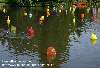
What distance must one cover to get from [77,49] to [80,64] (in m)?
5.81

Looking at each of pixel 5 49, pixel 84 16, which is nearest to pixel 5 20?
pixel 84 16

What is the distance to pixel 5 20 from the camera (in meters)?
56.3

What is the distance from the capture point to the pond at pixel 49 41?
3155cm

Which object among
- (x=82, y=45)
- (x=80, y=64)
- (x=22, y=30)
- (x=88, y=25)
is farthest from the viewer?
(x=88, y=25)

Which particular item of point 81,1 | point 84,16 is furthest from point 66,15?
point 81,1

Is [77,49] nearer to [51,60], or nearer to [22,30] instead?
[51,60]

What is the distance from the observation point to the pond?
31.5m

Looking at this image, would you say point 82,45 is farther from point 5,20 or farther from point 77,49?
point 5,20

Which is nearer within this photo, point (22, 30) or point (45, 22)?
point (22, 30)

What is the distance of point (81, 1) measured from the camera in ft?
265

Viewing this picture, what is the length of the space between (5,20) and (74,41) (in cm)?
1858

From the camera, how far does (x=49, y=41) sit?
40.8 m

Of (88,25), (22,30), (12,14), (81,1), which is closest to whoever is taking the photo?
(22,30)

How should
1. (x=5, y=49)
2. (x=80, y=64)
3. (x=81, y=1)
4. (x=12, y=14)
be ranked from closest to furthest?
(x=80, y=64)
(x=5, y=49)
(x=12, y=14)
(x=81, y=1)
